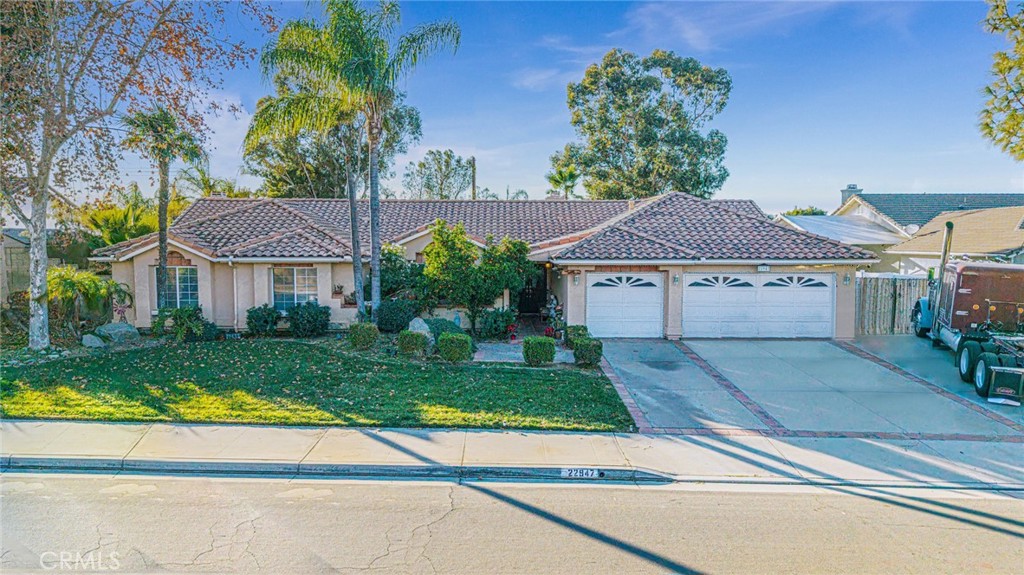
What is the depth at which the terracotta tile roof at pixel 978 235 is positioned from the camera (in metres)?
22.1

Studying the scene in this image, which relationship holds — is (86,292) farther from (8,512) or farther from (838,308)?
(838,308)

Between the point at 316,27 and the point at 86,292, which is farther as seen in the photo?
the point at 86,292

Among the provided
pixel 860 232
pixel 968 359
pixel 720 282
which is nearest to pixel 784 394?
pixel 968 359

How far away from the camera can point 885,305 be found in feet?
59.6

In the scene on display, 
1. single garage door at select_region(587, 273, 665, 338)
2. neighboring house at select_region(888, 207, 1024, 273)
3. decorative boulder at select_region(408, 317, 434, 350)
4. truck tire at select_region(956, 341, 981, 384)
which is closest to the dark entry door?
single garage door at select_region(587, 273, 665, 338)

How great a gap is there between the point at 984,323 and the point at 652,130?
978 inches

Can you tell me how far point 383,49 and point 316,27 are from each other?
175 cm

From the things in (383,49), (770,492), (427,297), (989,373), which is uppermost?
(383,49)

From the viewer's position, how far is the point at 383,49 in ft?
47.7

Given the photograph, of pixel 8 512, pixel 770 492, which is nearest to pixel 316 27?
pixel 8 512

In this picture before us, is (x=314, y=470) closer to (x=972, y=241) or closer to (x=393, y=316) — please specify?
(x=393, y=316)

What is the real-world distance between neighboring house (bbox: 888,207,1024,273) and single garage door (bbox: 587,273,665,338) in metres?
13.0

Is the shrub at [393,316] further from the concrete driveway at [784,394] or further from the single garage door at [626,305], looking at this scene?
the concrete driveway at [784,394]

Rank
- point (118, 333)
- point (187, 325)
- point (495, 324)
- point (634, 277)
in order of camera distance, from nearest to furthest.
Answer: point (118, 333)
point (187, 325)
point (495, 324)
point (634, 277)
